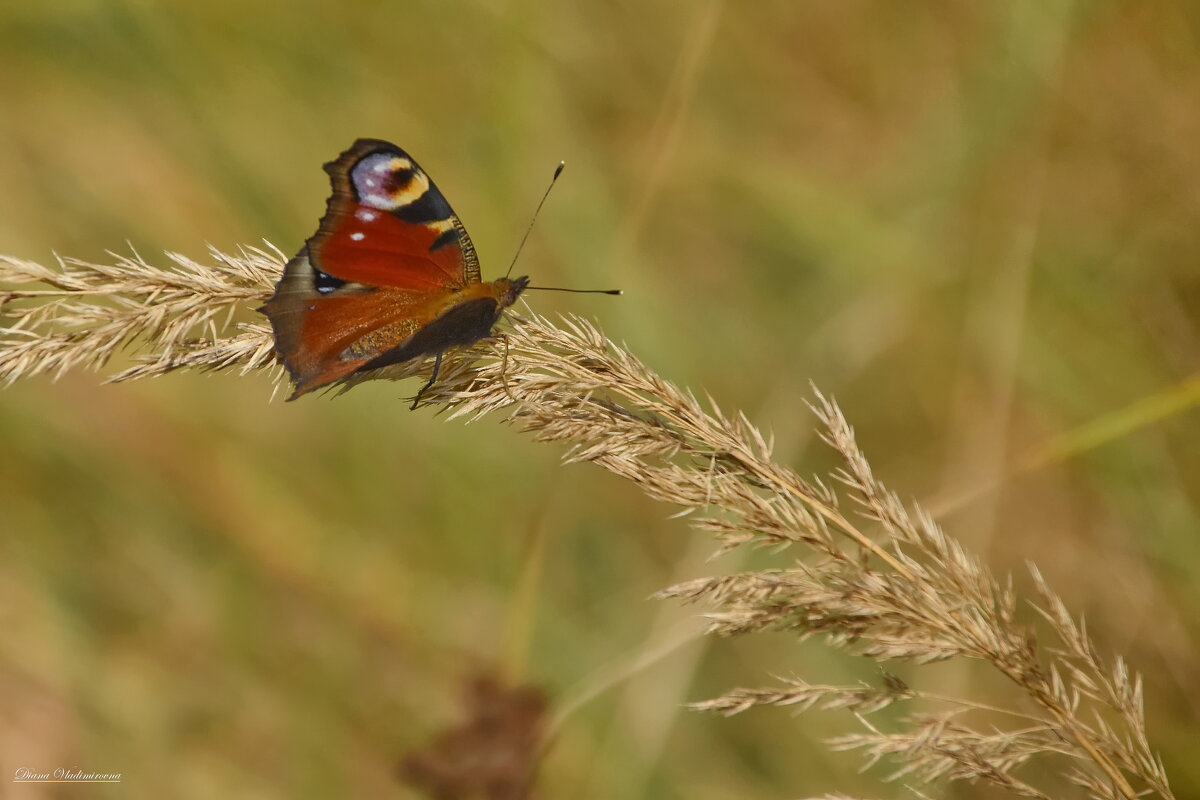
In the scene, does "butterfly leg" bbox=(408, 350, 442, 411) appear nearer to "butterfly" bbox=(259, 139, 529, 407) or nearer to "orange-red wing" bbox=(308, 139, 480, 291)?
"butterfly" bbox=(259, 139, 529, 407)

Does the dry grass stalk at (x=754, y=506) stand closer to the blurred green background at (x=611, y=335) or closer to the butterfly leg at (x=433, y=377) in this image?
the butterfly leg at (x=433, y=377)

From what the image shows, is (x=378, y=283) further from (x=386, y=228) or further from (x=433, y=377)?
(x=433, y=377)

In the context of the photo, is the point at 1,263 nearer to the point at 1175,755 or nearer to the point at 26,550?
the point at 26,550

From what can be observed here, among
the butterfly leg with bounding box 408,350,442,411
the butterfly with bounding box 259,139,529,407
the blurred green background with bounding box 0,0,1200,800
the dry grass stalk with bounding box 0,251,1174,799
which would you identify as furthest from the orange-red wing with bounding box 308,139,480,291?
the blurred green background with bounding box 0,0,1200,800

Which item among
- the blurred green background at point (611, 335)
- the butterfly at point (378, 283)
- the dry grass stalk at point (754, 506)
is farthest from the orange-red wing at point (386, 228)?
the blurred green background at point (611, 335)

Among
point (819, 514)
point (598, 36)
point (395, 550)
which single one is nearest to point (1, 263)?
point (819, 514)

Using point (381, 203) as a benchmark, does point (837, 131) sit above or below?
above

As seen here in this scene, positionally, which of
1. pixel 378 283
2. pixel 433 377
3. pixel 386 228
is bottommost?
pixel 433 377

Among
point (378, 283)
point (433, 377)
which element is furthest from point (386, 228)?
point (433, 377)

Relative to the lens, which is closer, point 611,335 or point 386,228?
point 386,228
